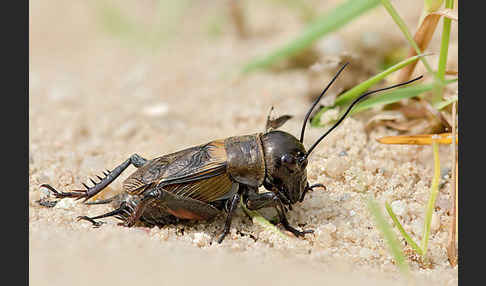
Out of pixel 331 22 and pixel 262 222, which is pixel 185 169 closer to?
pixel 262 222

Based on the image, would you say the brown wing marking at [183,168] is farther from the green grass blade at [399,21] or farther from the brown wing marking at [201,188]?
the green grass blade at [399,21]

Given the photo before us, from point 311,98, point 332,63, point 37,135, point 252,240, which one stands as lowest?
point 252,240

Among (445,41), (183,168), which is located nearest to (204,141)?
(183,168)

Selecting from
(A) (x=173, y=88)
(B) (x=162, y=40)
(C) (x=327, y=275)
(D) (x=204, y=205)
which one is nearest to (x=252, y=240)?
(D) (x=204, y=205)

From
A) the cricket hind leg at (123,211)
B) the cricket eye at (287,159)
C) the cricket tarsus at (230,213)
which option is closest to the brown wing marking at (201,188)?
the cricket tarsus at (230,213)

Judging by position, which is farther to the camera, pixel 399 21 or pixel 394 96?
pixel 394 96

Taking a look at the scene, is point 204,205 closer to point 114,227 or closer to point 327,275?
point 114,227
